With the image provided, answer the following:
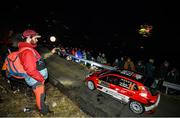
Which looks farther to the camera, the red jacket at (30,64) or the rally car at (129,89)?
the rally car at (129,89)

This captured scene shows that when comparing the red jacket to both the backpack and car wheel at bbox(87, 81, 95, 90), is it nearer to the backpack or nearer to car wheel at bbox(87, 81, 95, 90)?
the backpack

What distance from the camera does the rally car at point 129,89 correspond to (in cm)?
734

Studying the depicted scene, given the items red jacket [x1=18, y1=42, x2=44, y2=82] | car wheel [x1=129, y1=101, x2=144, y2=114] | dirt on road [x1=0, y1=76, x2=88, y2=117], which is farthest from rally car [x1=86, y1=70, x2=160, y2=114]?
red jacket [x1=18, y1=42, x2=44, y2=82]

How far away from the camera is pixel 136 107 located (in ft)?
24.7

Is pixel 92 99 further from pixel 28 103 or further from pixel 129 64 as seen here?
pixel 129 64

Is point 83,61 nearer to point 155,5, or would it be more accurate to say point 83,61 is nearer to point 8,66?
point 8,66

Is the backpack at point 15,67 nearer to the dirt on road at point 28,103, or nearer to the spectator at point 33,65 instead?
the spectator at point 33,65

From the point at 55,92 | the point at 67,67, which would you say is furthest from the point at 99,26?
the point at 55,92

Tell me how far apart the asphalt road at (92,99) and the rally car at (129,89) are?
0.37 m

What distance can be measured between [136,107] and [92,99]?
7.33 feet

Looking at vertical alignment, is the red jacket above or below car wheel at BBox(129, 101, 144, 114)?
above

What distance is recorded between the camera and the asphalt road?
6801mm

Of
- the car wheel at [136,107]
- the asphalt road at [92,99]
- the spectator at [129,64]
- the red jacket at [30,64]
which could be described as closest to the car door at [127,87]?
the car wheel at [136,107]

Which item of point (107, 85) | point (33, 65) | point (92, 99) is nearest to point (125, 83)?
point (107, 85)
